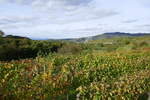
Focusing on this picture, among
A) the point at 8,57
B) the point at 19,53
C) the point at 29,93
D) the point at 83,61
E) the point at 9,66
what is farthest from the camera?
the point at 19,53

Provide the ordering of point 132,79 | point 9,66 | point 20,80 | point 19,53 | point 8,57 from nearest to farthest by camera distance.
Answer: point 20,80 → point 132,79 → point 9,66 → point 8,57 → point 19,53

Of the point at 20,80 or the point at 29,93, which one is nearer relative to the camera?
the point at 29,93

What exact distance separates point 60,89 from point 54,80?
341mm

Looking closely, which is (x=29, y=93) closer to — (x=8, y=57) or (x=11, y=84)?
(x=11, y=84)

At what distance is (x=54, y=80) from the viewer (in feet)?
30.3

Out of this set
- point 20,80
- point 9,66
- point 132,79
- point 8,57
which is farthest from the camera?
Answer: point 8,57

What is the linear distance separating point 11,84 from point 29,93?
3.32 feet

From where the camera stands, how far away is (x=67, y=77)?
1014cm

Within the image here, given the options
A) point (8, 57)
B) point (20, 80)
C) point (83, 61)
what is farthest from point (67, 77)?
point (8, 57)

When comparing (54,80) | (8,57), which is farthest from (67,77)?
(8,57)

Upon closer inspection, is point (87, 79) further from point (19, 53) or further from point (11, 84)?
point (19, 53)

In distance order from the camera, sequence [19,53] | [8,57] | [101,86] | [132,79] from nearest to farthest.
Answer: [101,86] → [132,79] → [8,57] → [19,53]

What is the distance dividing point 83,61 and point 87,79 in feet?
11.6

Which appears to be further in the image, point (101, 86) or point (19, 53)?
point (19, 53)
